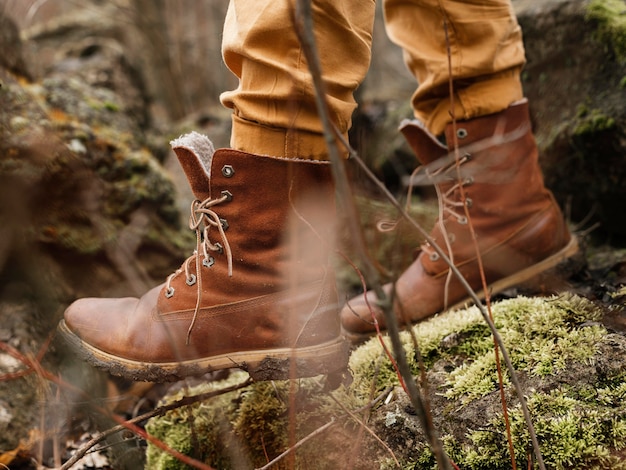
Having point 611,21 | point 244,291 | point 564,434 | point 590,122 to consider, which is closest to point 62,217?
point 244,291

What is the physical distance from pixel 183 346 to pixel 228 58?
846 millimetres

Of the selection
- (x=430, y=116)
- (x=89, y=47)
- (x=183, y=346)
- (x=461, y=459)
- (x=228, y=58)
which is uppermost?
(x=89, y=47)

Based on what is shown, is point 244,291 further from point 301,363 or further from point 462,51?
point 462,51

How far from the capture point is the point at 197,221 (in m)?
1.48

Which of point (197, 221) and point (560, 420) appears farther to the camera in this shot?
point (197, 221)

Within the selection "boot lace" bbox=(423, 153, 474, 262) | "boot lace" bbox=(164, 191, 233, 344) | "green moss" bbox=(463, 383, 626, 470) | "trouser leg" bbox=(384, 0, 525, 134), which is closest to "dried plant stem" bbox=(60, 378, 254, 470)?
"boot lace" bbox=(164, 191, 233, 344)

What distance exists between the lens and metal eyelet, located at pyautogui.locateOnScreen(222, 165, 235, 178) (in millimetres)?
1369

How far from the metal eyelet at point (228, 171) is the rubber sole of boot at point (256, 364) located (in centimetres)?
52

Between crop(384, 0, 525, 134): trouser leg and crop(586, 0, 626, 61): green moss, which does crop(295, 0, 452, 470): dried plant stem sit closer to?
crop(384, 0, 525, 134): trouser leg

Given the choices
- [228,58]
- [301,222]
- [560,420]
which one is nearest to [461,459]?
[560,420]

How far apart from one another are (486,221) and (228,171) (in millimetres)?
1032

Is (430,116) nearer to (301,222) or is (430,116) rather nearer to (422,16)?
(422,16)

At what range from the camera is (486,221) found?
1870 millimetres

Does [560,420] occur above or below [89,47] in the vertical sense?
below
